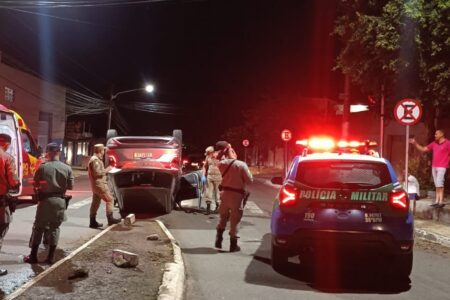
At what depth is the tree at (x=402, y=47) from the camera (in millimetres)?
14414

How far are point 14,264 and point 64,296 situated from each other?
2298 mm

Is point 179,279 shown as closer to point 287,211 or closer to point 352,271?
point 287,211

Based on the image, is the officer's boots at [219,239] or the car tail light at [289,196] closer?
the car tail light at [289,196]

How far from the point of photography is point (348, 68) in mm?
17141

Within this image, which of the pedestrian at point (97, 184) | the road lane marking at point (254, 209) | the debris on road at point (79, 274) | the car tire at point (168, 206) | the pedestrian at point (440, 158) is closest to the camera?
the debris on road at point (79, 274)

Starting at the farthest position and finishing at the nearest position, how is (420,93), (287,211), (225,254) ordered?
(420,93) → (225,254) → (287,211)

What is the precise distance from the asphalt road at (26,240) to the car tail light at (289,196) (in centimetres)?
327

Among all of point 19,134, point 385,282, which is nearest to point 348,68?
point 19,134

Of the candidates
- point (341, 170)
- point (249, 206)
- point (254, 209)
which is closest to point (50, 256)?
point (341, 170)

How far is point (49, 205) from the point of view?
780cm

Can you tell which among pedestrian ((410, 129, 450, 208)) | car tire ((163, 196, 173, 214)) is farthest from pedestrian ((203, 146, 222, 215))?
pedestrian ((410, 129, 450, 208))

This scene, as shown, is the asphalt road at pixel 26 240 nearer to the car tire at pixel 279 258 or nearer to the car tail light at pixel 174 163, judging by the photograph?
the car tail light at pixel 174 163

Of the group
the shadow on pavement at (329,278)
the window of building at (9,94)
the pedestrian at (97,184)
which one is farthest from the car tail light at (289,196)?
the window of building at (9,94)

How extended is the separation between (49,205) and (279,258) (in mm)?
3230
